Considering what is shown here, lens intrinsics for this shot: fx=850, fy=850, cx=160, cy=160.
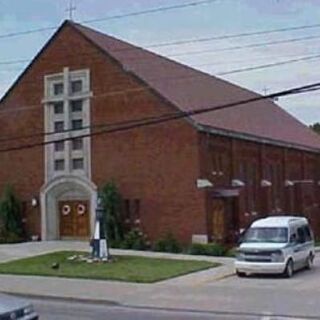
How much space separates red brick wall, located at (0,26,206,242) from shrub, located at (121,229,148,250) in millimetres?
985

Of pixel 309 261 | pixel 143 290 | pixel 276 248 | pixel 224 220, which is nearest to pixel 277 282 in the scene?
pixel 276 248

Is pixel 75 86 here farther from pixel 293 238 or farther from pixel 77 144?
pixel 293 238

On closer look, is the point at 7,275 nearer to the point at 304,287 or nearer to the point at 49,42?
the point at 304,287

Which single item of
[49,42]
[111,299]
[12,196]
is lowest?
[111,299]

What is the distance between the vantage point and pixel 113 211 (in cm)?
4106

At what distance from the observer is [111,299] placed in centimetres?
2222

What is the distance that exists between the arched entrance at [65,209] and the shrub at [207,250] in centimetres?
802

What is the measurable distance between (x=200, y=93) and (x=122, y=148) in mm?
6892

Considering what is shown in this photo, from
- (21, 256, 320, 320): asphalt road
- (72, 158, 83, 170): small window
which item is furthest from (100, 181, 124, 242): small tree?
(21, 256, 320, 320): asphalt road

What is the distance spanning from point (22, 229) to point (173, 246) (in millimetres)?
10148

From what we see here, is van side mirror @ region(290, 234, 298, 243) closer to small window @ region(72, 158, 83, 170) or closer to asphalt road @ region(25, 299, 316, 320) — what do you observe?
asphalt road @ region(25, 299, 316, 320)

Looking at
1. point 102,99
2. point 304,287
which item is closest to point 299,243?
point 304,287

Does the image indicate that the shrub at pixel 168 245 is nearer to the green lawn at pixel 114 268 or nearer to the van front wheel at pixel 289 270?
the green lawn at pixel 114 268

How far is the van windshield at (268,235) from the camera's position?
29002mm
